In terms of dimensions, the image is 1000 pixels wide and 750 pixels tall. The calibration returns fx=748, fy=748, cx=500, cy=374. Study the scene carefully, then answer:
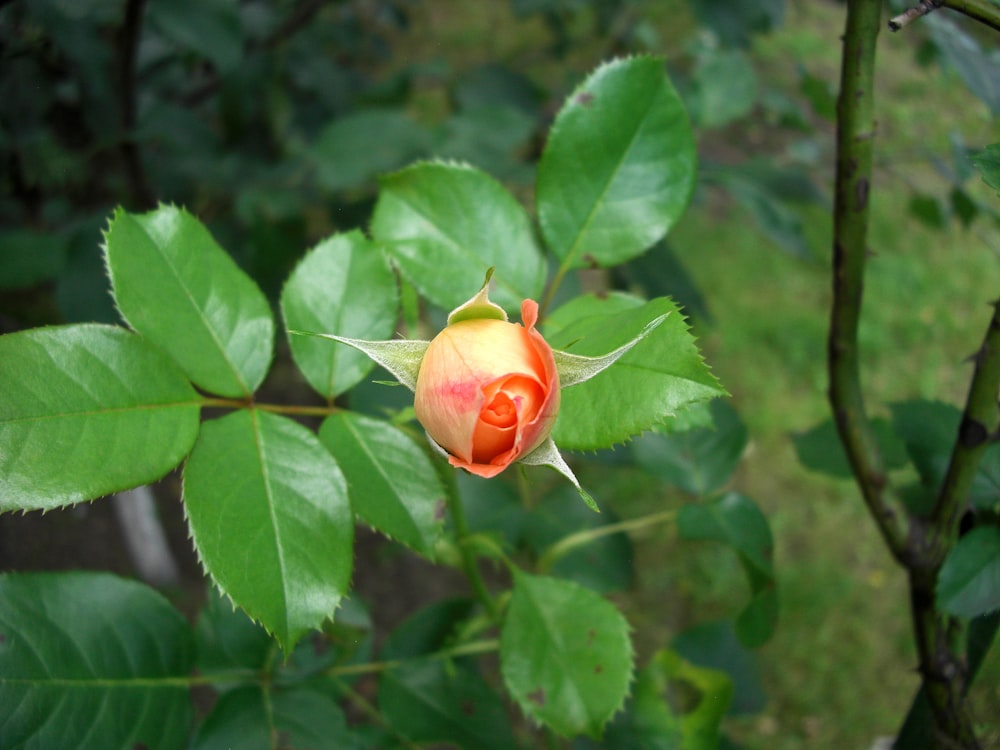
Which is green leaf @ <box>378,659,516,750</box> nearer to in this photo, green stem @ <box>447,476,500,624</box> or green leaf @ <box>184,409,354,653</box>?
green stem @ <box>447,476,500,624</box>

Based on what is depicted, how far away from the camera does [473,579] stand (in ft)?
2.26

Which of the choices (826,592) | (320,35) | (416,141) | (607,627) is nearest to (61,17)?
(416,141)

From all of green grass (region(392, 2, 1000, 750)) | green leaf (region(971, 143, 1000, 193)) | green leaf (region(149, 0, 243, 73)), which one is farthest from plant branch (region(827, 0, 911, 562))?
green leaf (region(149, 0, 243, 73))

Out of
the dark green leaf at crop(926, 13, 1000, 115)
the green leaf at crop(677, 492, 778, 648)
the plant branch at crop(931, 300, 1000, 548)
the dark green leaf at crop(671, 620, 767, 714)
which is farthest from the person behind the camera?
the dark green leaf at crop(671, 620, 767, 714)

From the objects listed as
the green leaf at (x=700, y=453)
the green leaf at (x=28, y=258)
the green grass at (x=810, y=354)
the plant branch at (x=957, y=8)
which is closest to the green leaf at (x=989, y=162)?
the plant branch at (x=957, y=8)

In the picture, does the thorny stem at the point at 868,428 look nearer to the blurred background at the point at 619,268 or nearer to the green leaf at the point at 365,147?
the blurred background at the point at 619,268

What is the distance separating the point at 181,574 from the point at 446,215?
129 cm

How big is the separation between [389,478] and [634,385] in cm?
20

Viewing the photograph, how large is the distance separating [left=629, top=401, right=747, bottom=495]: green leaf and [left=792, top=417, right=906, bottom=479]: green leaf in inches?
2.8

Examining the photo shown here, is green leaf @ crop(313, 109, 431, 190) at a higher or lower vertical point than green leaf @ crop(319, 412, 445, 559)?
lower

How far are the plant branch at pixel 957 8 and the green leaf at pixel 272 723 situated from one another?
2.19ft

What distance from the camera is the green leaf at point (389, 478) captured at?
0.53m

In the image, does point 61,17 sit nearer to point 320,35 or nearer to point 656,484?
point 320,35

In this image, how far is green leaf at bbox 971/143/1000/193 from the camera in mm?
428
